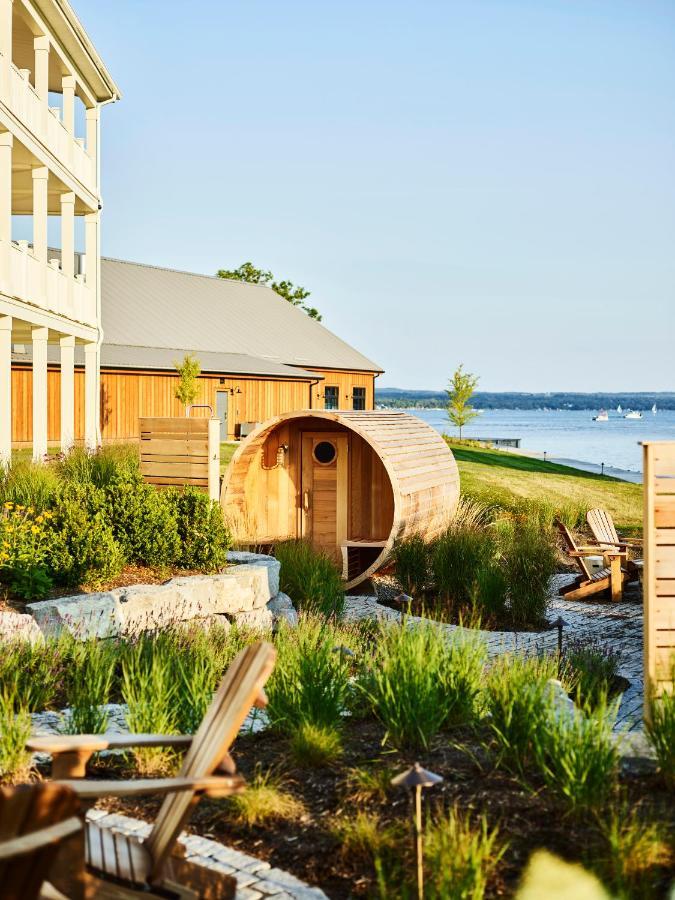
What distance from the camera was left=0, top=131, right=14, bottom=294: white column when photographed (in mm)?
15453

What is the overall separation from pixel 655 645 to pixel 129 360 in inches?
977

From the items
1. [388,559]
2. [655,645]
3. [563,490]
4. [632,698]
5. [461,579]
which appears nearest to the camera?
[655,645]

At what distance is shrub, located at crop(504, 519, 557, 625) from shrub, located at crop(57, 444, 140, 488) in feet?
13.6

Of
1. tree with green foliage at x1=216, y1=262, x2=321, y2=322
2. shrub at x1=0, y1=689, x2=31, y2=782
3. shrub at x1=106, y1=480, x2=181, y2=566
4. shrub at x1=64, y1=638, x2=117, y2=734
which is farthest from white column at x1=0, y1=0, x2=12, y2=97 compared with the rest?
tree with green foliage at x1=216, y1=262, x2=321, y2=322

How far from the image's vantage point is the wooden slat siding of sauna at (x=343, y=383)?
123 ft

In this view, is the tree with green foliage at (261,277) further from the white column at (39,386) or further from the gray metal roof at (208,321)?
the white column at (39,386)

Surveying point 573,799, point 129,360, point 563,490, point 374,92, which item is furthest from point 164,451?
point 129,360

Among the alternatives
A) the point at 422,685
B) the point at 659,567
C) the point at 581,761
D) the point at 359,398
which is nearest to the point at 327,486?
the point at 659,567

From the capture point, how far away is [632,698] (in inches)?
275

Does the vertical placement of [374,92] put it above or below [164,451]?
above

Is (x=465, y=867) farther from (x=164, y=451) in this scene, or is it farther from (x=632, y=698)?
(x=164, y=451)

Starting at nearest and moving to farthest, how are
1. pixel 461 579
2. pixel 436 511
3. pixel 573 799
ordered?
pixel 573 799, pixel 461 579, pixel 436 511

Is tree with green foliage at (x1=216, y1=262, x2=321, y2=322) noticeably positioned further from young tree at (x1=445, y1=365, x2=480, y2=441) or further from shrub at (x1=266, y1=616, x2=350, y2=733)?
shrub at (x1=266, y1=616, x2=350, y2=733)

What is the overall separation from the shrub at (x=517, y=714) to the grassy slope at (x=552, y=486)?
12207 mm
